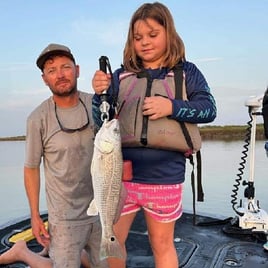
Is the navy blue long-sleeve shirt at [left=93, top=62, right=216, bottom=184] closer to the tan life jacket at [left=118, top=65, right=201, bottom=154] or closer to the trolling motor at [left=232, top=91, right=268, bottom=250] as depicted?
the tan life jacket at [left=118, top=65, right=201, bottom=154]

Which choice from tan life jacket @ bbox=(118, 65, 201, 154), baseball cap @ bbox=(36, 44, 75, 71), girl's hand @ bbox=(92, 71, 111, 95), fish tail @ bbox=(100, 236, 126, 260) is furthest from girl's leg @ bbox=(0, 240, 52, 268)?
girl's hand @ bbox=(92, 71, 111, 95)

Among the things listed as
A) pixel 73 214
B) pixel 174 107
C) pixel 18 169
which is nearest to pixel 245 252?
pixel 73 214

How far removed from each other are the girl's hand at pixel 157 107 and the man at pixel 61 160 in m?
0.86

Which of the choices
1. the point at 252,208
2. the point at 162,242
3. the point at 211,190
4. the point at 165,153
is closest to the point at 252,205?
the point at 252,208

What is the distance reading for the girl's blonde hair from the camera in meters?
3.00

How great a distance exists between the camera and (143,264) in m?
4.27

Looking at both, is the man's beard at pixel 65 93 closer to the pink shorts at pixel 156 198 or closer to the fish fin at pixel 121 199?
the pink shorts at pixel 156 198

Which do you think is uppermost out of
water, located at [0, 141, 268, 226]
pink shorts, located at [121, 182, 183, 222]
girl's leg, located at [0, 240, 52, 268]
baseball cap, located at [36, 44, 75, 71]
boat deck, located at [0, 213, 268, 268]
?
baseball cap, located at [36, 44, 75, 71]

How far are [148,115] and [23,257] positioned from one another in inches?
84.3

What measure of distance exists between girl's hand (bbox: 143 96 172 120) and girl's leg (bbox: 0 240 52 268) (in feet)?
6.30

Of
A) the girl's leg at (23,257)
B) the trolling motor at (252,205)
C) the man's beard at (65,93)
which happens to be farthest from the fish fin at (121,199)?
the trolling motor at (252,205)

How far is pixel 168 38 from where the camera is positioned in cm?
304

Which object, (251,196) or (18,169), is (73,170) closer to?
(251,196)

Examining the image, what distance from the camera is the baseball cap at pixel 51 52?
11.3ft
